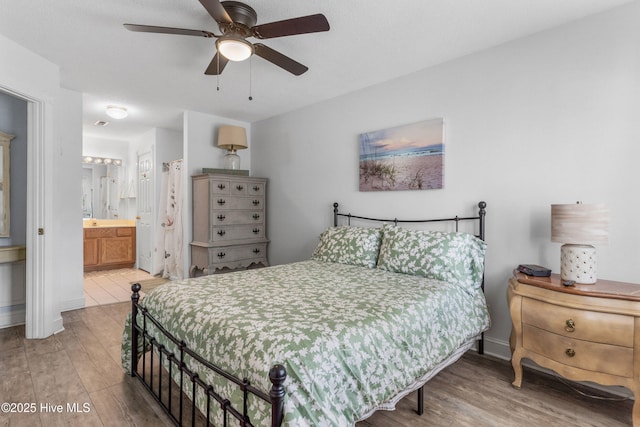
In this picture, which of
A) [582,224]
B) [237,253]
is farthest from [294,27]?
[237,253]

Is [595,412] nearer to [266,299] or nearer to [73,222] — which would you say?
[266,299]

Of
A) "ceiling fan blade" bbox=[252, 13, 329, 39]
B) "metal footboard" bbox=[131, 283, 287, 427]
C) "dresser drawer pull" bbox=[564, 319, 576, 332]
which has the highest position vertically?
"ceiling fan blade" bbox=[252, 13, 329, 39]

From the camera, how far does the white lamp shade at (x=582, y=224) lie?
1846mm

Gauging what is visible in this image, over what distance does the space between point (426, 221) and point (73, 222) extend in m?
3.99

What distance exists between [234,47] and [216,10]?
0.28 meters

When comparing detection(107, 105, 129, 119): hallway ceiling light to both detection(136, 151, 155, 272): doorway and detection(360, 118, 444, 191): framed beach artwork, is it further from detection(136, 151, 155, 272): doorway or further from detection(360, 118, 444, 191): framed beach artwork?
detection(360, 118, 444, 191): framed beach artwork

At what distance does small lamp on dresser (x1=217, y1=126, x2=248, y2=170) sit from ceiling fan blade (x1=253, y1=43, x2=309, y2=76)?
7.00 feet

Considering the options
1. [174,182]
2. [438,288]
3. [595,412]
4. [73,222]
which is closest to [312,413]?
[438,288]

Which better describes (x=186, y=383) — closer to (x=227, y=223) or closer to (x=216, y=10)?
(x=216, y=10)

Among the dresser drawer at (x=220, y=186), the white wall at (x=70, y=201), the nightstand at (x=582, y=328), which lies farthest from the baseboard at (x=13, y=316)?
the nightstand at (x=582, y=328)

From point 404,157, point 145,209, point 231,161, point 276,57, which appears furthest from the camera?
point 145,209

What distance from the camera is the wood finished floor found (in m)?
1.81

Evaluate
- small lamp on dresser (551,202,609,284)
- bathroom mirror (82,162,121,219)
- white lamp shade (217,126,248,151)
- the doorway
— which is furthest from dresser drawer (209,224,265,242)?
bathroom mirror (82,162,121,219)

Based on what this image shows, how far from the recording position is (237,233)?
4.28 meters
